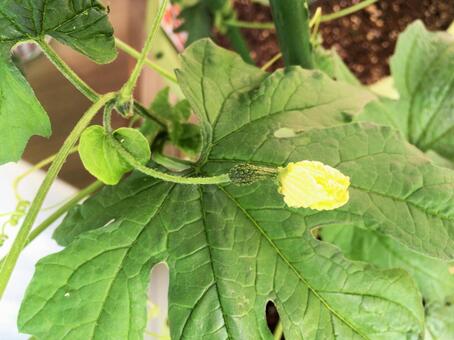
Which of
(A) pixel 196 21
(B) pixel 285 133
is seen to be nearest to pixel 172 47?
(A) pixel 196 21

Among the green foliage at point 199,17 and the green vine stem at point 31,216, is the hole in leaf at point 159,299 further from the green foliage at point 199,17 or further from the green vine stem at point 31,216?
the green vine stem at point 31,216

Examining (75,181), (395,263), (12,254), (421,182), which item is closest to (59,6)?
(12,254)

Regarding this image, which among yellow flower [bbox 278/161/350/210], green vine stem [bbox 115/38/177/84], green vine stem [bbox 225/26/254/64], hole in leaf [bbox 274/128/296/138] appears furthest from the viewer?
green vine stem [bbox 225/26/254/64]

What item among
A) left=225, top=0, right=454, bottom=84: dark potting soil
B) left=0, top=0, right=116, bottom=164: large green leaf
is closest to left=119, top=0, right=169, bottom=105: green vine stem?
left=0, top=0, right=116, bottom=164: large green leaf

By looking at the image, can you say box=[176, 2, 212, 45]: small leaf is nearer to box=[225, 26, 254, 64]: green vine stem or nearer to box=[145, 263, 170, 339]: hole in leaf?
box=[225, 26, 254, 64]: green vine stem

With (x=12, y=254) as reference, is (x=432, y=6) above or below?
below

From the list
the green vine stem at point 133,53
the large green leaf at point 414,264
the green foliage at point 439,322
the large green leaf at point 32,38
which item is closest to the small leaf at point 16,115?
the large green leaf at point 32,38

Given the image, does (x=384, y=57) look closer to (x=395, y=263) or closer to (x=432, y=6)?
(x=432, y=6)
